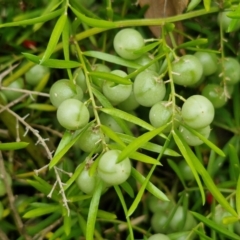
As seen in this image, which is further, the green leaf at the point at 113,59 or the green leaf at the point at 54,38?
the green leaf at the point at 113,59

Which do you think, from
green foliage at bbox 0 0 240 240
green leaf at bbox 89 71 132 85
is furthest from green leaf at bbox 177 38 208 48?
green leaf at bbox 89 71 132 85

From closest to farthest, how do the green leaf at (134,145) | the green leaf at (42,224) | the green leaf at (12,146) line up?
the green leaf at (134,145), the green leaf at (12,146), the green leaf at (42,224)

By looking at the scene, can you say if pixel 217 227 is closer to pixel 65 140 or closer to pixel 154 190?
pixel 154 190

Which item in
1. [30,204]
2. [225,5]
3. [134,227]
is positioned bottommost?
[134,227]

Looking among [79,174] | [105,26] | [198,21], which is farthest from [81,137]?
[198,21]

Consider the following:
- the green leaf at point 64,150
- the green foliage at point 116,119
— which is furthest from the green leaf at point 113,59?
the green leaf at point 64,150

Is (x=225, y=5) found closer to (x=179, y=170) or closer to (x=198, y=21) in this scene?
(x=198, y=21)

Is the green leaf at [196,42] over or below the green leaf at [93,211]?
over

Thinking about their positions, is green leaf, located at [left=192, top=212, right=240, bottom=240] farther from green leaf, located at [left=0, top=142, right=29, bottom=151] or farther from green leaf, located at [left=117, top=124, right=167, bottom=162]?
green leaf, located at [left=0, top=142, right=29, bottom=151]

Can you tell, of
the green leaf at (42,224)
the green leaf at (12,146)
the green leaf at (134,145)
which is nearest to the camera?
the green leaf at (134,145)

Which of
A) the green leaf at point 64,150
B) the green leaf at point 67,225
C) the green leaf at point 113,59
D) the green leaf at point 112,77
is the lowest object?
the green leaf at point 67,225

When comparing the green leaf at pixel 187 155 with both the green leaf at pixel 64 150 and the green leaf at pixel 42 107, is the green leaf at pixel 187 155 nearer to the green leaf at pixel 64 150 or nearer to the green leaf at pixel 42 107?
the green leaf at pixel 64 150
